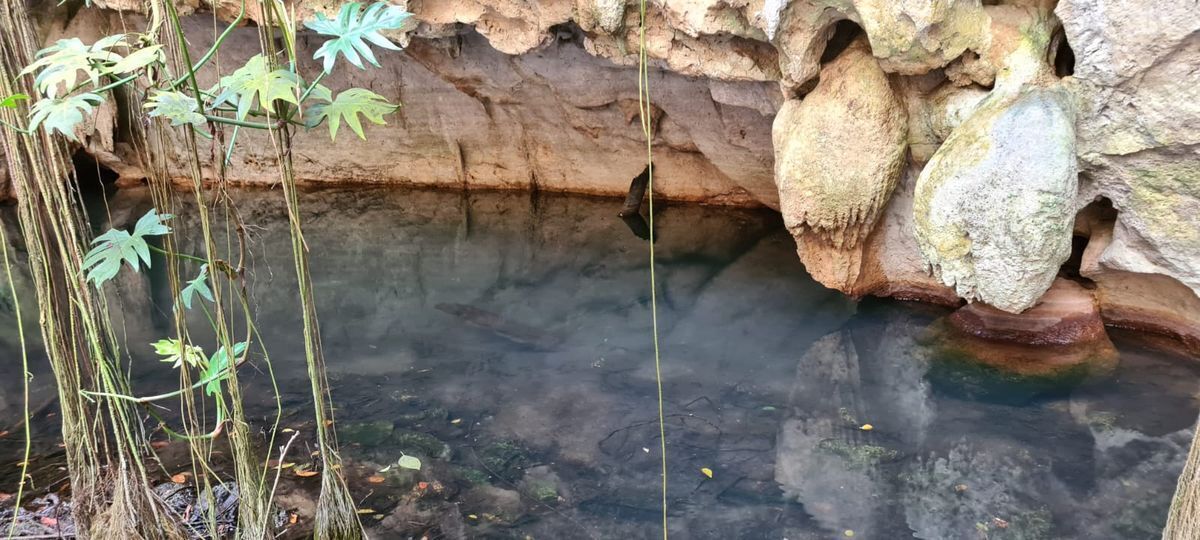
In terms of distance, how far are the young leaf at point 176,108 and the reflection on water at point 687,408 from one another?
114 cm

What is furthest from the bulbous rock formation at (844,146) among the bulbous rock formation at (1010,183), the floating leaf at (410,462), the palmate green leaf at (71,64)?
the palmate green leaf at (71,64)

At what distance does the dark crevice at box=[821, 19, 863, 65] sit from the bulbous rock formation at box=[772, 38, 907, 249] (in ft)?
0.26

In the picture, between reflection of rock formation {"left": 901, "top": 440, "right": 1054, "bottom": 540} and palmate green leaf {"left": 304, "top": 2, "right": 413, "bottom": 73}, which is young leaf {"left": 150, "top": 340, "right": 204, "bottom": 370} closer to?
palmate green leaf {"left": 304, "top": 2, "right": 413, "bottom": 73}

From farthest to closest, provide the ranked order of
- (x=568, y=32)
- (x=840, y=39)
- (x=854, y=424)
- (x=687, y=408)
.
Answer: (x=568, y=32), (x=840, y=39), (x=687, y=408), (x=854, y=424)

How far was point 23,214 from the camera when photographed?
2.48 metres

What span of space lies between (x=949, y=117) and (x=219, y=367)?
3644 millimetres

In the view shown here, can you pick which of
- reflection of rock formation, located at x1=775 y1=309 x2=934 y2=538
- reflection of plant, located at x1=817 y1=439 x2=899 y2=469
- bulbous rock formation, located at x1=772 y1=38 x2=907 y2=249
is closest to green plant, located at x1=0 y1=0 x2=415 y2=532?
reflection of rock formation, located at x1=775 y1=309 x2=934 y2=538

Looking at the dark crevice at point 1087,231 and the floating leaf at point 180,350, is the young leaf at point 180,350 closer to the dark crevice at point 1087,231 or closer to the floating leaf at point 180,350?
the floating leaf at point 180,350

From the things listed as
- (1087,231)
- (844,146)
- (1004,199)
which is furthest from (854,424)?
(1087,231)

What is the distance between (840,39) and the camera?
477 cm

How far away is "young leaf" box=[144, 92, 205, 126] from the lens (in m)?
2.11

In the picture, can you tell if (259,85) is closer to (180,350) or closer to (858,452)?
(180,350)

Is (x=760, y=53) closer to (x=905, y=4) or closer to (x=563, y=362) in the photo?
(x=905, y=4)

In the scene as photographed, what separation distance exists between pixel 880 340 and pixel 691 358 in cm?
114
